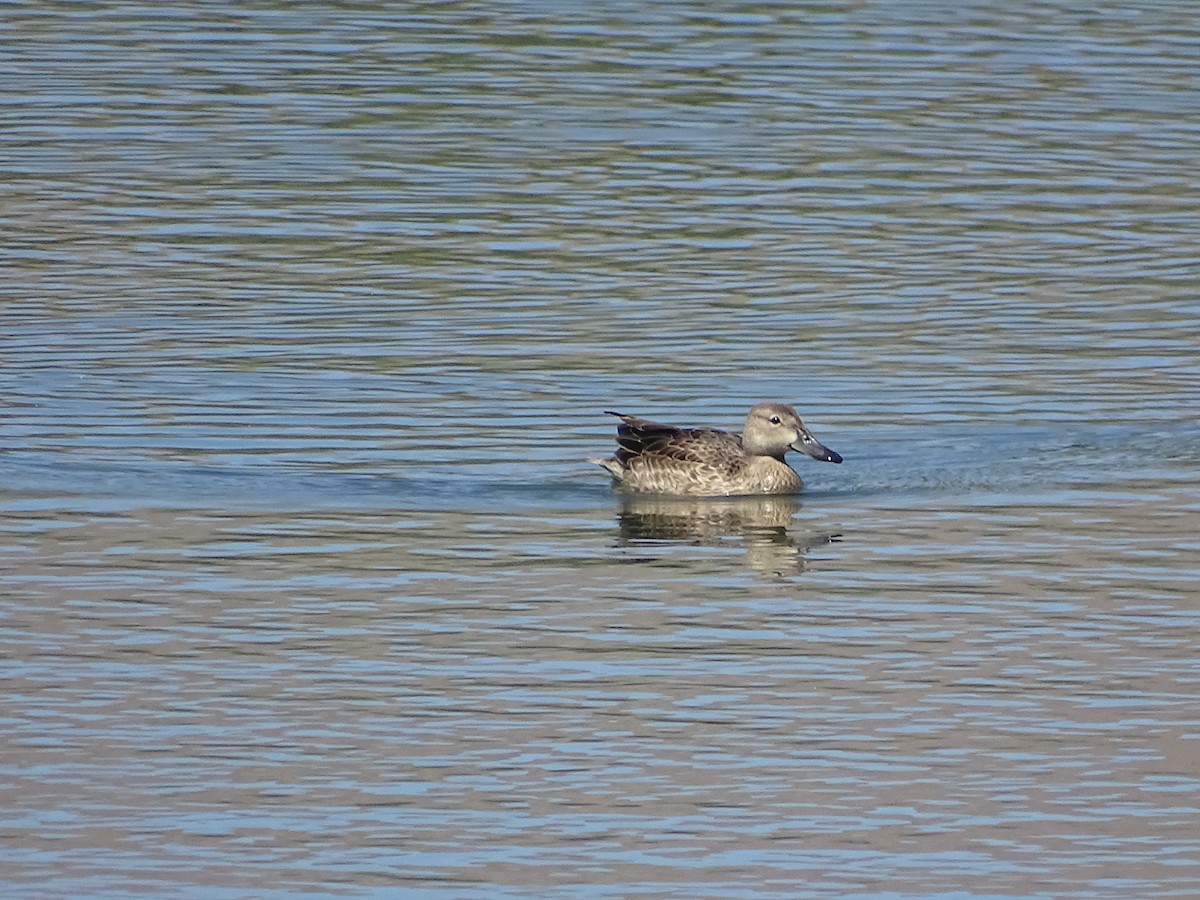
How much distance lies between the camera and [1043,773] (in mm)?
10953

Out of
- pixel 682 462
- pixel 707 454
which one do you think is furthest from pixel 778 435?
pixel 682 462

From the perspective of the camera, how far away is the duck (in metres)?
16.4

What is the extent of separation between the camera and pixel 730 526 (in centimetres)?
1598

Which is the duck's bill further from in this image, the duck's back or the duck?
the duck's back

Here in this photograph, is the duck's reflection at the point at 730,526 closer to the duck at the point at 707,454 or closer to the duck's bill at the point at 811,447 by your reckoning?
the duck at the point at 707,454

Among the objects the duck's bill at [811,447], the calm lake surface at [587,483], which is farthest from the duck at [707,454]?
the calm lake surface at [587,483]

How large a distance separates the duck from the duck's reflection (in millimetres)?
99

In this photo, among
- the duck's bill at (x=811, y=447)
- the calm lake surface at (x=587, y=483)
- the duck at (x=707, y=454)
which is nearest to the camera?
the calm lake surface at (x=587, y=483)

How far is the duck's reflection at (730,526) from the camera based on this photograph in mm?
14961

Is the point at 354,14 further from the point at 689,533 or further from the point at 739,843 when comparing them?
the point at 739,843

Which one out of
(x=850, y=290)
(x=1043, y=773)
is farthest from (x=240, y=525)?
(x=850, y=290)

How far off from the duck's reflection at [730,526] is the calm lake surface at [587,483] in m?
0.07

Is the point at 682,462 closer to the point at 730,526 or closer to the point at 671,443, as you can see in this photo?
the point at 671,443

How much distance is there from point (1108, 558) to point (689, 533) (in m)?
2.44
